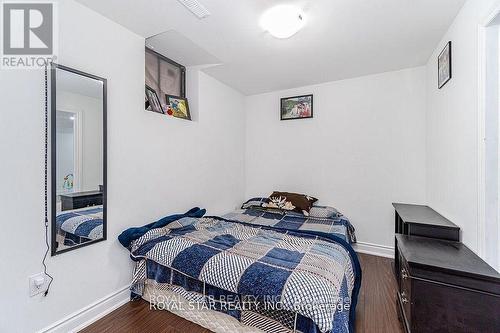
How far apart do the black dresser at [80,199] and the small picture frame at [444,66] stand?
313cm

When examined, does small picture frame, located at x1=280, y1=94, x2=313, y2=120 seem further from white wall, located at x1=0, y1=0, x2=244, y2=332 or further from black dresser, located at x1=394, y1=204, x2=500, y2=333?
black dresser, located at x1=394, y1=204, x2=500, y2=333

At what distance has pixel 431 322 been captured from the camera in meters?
1.26

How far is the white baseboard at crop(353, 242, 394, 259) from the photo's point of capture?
2.92m

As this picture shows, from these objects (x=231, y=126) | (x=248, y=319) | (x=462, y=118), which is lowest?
(x=248, y=319)

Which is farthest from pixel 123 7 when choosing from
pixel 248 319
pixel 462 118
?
pixel 462 118

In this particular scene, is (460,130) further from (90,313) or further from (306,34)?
(90,313)

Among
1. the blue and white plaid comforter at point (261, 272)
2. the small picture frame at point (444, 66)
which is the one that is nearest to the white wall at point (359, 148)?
the small picture frame at point (444, 66)

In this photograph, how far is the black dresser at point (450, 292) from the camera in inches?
45.1

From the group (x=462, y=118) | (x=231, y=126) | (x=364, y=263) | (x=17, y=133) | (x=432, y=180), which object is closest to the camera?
(x=17, y=133)

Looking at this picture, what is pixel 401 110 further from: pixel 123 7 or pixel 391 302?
pixel 123 7

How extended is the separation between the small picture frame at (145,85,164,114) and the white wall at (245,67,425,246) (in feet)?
6.00

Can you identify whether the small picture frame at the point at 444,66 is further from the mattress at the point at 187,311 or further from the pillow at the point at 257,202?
the mattress at the point at 187,311

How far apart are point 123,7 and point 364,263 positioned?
3536 mm

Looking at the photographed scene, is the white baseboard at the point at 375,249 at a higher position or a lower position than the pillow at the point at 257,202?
lower
